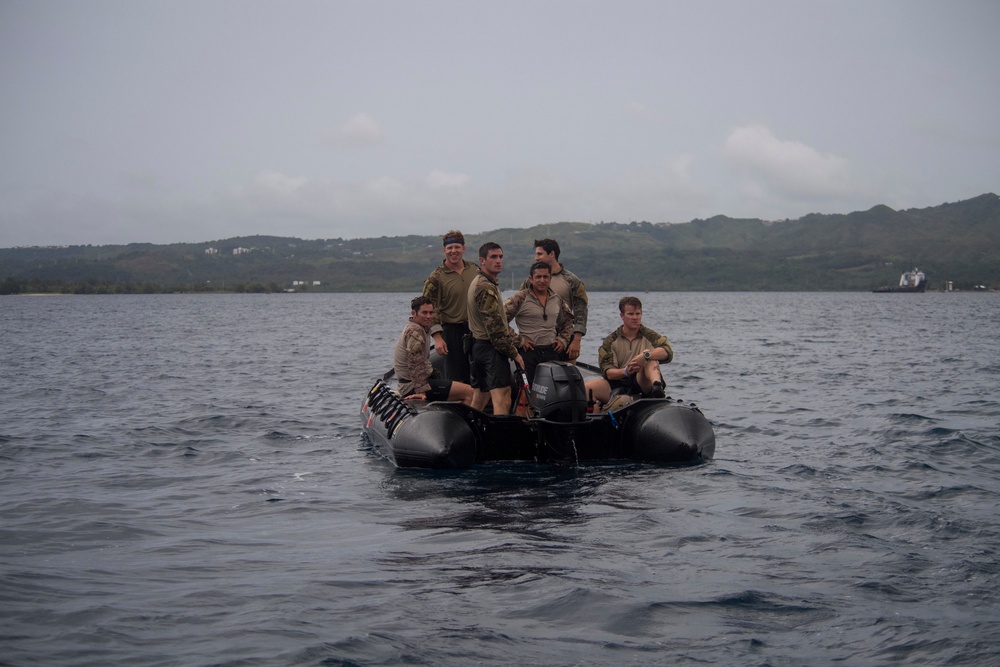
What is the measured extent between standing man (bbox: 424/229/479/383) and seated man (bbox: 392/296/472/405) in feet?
0.70

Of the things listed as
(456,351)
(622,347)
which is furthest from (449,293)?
(622,347)

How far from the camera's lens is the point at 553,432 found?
38.0 ft

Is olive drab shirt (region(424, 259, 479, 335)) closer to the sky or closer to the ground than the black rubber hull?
closer to the sky

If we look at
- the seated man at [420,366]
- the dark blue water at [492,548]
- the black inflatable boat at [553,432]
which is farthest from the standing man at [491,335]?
the dark blue water at [492,548]

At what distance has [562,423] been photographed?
11258 millimetres

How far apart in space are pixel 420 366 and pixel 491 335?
3.74 ft

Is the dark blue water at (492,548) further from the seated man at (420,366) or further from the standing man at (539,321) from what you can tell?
the standing man at (539,321)

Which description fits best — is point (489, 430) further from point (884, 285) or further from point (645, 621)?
point (884, 285)

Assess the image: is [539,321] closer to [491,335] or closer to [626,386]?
[491,335]

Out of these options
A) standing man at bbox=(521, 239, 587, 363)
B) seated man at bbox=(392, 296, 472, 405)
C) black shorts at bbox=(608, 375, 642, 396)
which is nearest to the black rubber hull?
seated man at bbox=(392, 296, 472, 405)

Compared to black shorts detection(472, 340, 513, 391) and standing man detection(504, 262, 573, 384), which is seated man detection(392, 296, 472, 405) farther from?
standing man detection(504, 262, 573, 384)

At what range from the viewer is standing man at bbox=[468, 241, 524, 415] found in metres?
11.8

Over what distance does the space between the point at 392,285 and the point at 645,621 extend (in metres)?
187

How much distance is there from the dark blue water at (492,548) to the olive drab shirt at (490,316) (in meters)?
1.53
